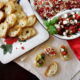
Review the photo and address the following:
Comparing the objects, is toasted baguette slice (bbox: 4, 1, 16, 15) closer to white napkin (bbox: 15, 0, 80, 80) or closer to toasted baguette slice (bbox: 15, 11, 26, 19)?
toasted baguette slice (bbox: 15, 11, 26, 19)

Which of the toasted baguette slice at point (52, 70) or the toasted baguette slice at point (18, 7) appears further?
the toasted baguette slice at point (18, 7)

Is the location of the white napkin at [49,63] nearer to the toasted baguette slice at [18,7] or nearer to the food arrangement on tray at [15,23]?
the food arrangement on tray at [15,23]

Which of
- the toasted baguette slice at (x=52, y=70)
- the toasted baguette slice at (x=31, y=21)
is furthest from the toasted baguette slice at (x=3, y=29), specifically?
the toasted baguette slice at (x=52, y=70)

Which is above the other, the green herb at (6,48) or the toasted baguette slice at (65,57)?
the green herb at (6,48)

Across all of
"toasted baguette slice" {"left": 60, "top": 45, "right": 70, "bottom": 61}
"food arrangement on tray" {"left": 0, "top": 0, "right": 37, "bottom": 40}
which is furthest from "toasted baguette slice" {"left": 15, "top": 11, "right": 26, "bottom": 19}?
"toasted baguette slice" {"left": 60, "top": 45, "right": 70, "bottom": 61}

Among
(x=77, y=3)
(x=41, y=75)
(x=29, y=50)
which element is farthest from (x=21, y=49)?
(x=77, y=3)

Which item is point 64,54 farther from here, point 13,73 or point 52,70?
point 13,73

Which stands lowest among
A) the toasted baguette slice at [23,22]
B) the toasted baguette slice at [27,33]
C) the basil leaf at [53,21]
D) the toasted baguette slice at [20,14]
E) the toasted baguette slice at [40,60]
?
the toasted baguette slice at [40,60]

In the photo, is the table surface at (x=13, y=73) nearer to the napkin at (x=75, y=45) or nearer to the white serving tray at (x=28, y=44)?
the white serving tray at (x=28, y=44)
